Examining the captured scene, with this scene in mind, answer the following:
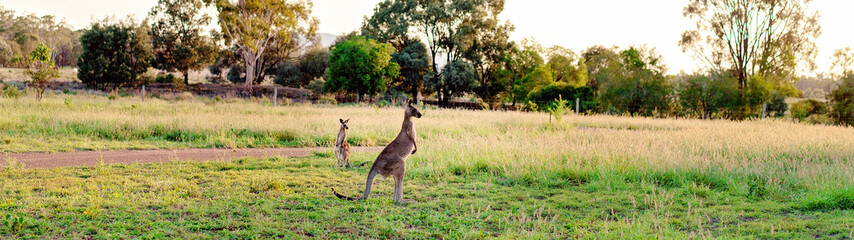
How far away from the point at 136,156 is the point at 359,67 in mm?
29443

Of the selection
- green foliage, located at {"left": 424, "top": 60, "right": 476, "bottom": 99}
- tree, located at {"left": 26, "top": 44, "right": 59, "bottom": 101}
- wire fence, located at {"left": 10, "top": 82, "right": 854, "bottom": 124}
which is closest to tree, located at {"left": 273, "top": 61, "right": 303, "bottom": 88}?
wire fence, located at {"left": 10, "top": 82, "right": 854, "bottom": 124}

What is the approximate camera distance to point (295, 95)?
139 feet

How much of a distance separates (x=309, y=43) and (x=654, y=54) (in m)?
38.4

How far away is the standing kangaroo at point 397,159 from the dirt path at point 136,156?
4839 millimetres

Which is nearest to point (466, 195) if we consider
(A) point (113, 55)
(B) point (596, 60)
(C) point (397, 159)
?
(C) point (397, 159)

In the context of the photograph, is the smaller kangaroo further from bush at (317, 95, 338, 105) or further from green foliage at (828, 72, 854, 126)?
green foliage at (828, 72, 854, 126)

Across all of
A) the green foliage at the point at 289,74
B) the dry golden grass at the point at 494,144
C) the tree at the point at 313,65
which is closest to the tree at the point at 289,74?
the green foliage at the point at 289,74

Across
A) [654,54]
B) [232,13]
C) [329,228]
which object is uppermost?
[232,13]

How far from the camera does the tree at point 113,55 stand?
4281 centimetres

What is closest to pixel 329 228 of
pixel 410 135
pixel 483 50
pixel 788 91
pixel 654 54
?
pixel 410 135

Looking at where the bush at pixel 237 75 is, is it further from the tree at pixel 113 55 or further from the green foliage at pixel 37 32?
the green foliage at pixel 37 32

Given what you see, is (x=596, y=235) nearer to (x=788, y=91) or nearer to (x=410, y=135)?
(x=410, y=135)

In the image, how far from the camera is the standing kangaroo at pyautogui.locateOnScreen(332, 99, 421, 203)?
629cm

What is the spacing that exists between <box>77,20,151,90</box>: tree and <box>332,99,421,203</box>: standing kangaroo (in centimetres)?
4459
